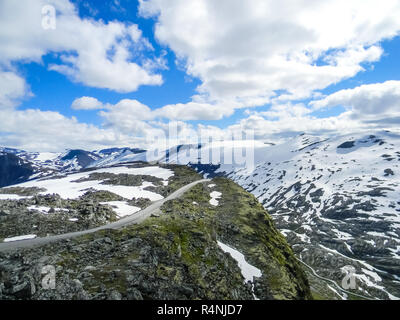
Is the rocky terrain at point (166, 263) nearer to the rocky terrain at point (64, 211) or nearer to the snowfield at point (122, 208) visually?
the snowfield at point (122, 208)

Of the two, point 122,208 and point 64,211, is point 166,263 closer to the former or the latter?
point 64,211

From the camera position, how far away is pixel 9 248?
99.6 ft

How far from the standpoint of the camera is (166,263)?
33969 mm

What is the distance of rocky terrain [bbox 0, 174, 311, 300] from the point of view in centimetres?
2480

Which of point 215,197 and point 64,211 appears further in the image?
point 215,197

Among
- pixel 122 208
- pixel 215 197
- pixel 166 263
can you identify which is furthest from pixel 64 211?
pixel 215 197

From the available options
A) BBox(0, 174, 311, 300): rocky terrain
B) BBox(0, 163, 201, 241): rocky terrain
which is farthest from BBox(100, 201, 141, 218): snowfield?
BBox(0, 174, 311, 300): rocky terrain

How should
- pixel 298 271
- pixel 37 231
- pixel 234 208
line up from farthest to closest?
pixel 234 208, pixel 298 271, pixel 37 231

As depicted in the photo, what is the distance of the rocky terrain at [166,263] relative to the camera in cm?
2480

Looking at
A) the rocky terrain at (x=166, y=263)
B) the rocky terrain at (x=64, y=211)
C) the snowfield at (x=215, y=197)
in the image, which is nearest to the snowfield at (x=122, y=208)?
the rocky terrain at (x=64, y=211)

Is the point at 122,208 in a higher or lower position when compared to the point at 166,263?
higher
